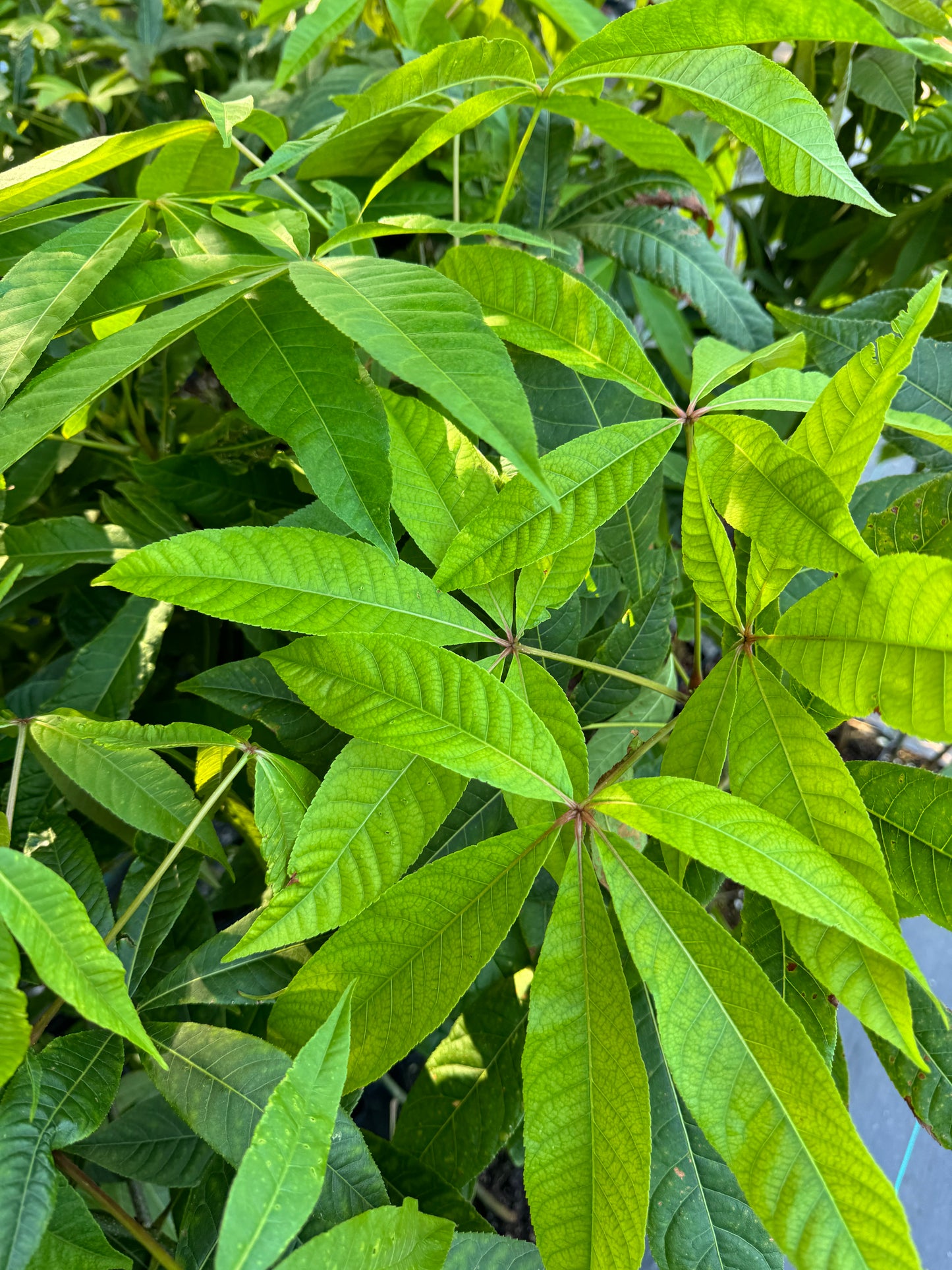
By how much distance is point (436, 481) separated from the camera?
42 centimetres

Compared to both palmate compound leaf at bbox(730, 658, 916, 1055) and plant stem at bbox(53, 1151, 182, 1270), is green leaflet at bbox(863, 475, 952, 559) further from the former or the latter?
plant stem at bbox(53, 1151, 182, 1270)

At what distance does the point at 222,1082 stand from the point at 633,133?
2.10 feet

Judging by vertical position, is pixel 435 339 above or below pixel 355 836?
above

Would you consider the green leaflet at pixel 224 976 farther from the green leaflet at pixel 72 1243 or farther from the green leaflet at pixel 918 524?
the green leaflet at pixel 918 524

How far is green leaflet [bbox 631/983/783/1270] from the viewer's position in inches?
16.4

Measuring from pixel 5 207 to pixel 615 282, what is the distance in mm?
695

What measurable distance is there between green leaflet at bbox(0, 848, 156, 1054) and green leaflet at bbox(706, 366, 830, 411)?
1.17 ft

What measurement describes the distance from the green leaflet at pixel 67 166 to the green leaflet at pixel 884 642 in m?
0.43

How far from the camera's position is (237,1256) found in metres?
0.27

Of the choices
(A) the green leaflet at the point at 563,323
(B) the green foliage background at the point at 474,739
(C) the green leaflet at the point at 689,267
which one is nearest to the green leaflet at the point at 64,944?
(B) the green foliage background at the point at 474,739

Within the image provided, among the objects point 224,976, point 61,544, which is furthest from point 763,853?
point 61,544

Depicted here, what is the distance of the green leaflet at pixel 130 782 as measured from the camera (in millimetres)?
460

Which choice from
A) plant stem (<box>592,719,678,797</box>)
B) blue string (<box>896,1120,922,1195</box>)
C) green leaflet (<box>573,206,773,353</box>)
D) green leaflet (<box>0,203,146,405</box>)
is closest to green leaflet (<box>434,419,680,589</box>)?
plant stem (<box>592,719,678,797</box>)

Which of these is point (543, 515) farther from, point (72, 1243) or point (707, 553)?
point (72, 1243)
